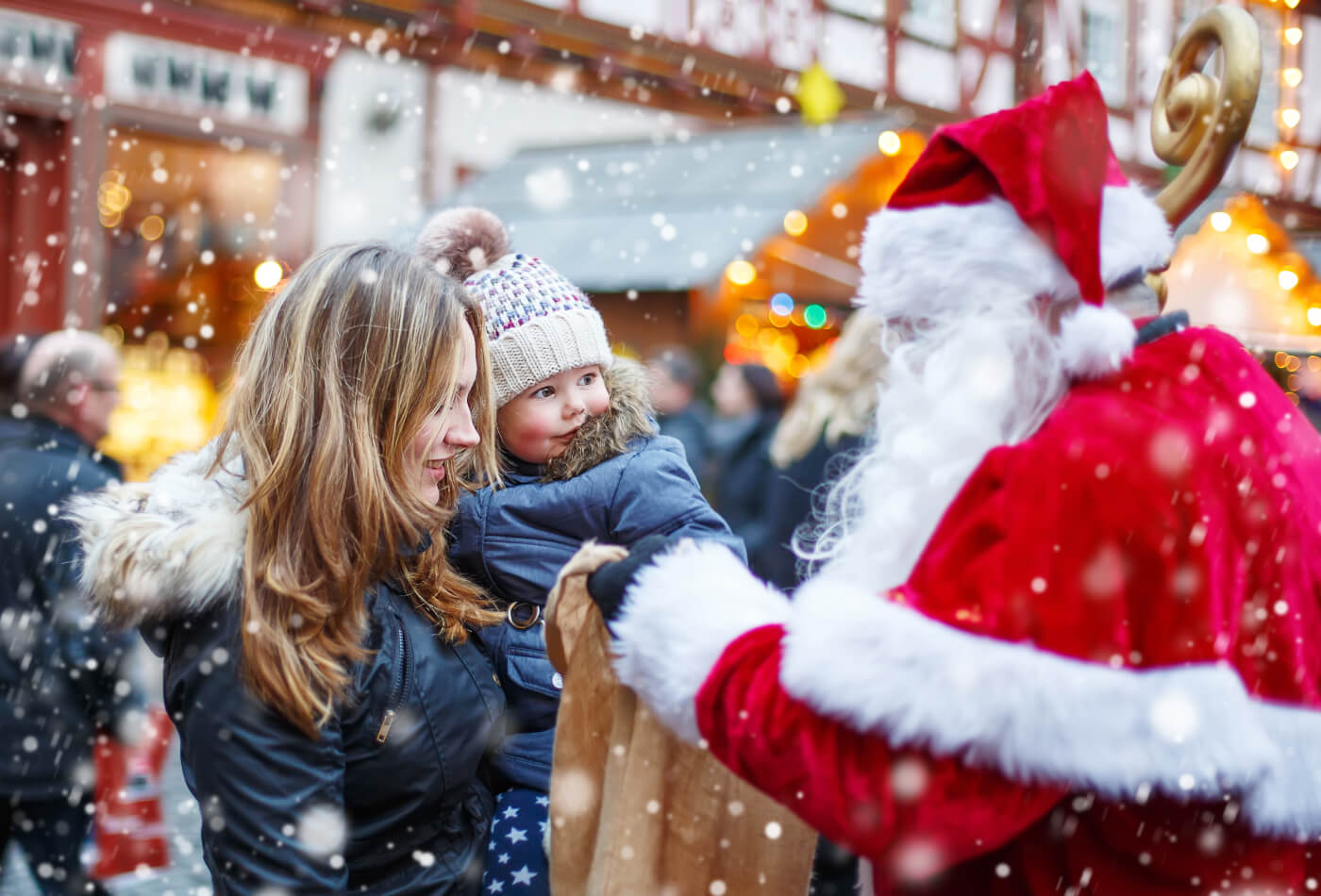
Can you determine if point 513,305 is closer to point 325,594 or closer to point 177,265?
point 325,594

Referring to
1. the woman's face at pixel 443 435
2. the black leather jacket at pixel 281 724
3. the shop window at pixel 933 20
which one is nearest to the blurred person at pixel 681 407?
the woman's face at pixel 443 435

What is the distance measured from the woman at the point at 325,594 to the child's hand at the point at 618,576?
295 millimetres

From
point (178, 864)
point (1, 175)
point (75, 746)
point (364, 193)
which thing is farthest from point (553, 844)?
point (364, 193)

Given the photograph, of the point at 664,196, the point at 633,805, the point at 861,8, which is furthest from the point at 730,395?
the point at 861,8

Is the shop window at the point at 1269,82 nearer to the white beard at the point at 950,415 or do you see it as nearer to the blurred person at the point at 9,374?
the blurred person at the point at 9,374

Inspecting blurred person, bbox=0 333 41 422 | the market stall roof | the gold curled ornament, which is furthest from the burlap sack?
the market stall roof

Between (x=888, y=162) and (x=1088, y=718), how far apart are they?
31.0 ft

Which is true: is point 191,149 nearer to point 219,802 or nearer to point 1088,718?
point 219,802

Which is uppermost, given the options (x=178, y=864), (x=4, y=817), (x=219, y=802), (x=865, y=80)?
(x=865, y=80)

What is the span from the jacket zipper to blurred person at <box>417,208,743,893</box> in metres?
0.37

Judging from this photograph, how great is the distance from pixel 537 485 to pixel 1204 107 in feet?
4.39

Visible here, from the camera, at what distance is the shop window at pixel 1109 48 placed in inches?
647

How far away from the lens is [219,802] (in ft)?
5.93

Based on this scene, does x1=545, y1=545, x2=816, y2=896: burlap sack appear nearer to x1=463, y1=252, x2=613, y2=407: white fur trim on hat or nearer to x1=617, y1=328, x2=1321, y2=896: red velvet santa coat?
x1=617, y1=328, x2=1321, y2=896: red velvet santa coat
